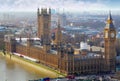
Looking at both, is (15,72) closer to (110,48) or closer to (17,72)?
(17,72)

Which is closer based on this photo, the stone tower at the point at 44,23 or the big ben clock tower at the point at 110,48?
the big ben clock tower at the point at 110,48

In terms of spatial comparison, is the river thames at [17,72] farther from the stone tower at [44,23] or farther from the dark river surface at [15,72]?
the stone tower at [44,23]

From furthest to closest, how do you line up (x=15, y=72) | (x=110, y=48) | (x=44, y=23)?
(x=44, y=23), (x=15, y=72), (x=110, y=48)

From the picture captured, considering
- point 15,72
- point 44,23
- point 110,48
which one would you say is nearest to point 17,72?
point 15,72

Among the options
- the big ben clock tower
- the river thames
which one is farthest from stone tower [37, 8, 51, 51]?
the big ben clock tower

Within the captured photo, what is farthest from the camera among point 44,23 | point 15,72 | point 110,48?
point 44,23

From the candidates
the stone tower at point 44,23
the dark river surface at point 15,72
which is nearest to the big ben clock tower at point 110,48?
the dark river surface at point 15,72

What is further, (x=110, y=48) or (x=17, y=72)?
(x=17, y=72)

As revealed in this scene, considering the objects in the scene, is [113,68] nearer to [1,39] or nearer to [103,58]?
[103,58]

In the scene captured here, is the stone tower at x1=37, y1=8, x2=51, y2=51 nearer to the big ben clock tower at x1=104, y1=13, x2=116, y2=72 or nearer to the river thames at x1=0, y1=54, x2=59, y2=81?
the river thames at x1=0, y1=54, x2=59, y2=81
